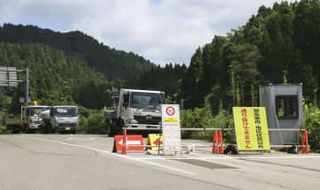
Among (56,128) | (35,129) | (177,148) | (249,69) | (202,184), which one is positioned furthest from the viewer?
(249,69)

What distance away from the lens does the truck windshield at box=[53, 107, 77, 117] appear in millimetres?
50281

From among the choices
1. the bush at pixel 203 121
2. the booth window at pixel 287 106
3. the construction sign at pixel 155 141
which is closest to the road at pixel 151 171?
the construction sign at pixel 155 141

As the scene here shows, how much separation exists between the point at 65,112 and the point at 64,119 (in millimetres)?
777

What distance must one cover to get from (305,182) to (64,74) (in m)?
144

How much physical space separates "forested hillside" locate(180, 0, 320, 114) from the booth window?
53501 millimetres

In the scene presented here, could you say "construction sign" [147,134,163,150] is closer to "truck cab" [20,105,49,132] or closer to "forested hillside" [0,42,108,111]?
"truck cab" [20,105,49,132]

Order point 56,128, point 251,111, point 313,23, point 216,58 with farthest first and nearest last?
point 216,58, point 313,23, point 56,128, point 251,111

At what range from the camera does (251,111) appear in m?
22.0

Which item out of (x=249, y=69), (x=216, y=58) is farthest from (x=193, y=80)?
(x=249, y=69)

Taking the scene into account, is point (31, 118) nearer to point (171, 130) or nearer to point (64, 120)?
point (64, 120)

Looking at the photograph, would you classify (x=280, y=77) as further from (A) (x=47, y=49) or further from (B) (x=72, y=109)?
(A) (x=47, y=49)

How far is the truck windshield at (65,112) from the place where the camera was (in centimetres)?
5028

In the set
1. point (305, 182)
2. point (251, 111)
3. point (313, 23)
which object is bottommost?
point (305, 182)

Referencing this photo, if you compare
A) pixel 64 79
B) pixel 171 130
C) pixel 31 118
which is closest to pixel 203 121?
pixel 171 130
